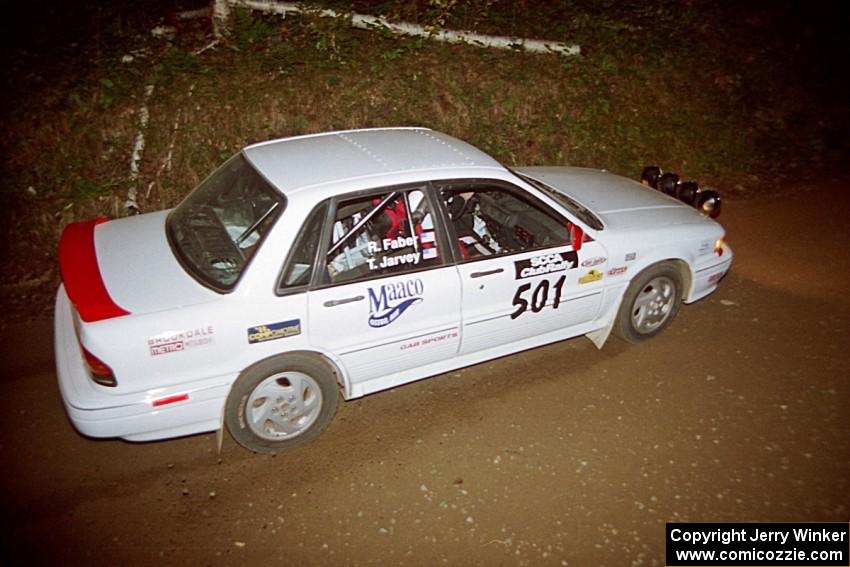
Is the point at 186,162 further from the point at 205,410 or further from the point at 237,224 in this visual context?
the point at 205,410

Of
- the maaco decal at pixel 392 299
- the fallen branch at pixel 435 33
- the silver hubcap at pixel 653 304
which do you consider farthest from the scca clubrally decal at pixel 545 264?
the fallen branch at pixel 435 33

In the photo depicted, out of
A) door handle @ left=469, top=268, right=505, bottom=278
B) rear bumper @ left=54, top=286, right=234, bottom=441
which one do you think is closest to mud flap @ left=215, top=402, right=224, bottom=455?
rear bumper @ left=54, top=286, right=234, bottom=441

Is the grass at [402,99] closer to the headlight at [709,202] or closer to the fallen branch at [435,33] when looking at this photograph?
the fallen branch at [435,33]

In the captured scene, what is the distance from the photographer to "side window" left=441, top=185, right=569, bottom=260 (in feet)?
14.3

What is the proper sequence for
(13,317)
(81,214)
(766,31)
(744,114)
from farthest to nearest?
(766,31) → (744,114) → (81,214) → (13,317)

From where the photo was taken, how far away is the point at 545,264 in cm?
426

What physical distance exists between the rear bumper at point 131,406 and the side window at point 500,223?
1936mm

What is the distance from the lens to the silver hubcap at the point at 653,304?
16.3ft

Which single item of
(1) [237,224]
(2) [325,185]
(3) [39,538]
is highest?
(2) [325,185]

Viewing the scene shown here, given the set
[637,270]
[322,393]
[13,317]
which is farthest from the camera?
[13,317]

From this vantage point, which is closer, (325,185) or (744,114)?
(325,185)

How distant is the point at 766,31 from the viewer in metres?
11.5

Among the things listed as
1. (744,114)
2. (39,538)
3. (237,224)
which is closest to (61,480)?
(39,538)

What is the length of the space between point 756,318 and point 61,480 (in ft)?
18.6
